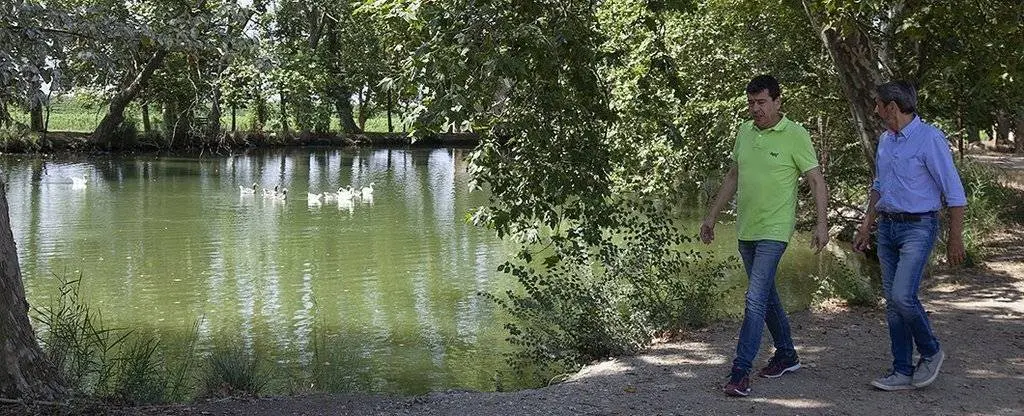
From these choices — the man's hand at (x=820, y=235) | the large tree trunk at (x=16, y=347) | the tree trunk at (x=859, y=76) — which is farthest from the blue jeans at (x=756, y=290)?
the tree trunk at (x=859, y=76)

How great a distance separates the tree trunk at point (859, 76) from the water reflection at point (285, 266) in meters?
4.27

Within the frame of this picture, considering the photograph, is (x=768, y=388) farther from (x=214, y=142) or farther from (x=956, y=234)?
(x=214, y=142)

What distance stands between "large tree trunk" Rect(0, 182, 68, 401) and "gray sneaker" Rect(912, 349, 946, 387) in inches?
180

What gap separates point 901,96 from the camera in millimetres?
5125

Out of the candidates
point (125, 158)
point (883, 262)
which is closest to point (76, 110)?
point (125, 158)

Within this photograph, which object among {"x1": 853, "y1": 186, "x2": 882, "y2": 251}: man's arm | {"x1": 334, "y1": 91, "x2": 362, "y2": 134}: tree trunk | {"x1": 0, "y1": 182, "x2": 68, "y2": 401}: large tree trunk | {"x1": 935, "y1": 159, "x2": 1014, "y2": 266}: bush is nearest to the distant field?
{"x1": 334, "y1": 91, "x2": 362, "y2": 134}: tree trunk

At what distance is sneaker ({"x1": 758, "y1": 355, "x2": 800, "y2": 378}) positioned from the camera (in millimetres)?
5715

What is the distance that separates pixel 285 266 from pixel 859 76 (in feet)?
27.4

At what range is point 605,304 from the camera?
26.1ft

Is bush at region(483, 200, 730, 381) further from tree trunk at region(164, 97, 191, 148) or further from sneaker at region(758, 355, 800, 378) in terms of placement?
tree trunk at region(164, 97, 191, 148)

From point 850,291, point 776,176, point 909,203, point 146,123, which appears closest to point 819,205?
point 776,176

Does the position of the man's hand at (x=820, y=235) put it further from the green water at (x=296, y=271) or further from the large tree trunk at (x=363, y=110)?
the large tree trunk at (x=363, y=110)

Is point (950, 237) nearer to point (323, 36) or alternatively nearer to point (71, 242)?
point (71, 242)

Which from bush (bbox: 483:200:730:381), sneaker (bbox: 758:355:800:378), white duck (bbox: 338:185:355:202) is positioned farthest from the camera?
white duck (bbox: 338:185:355:202)
